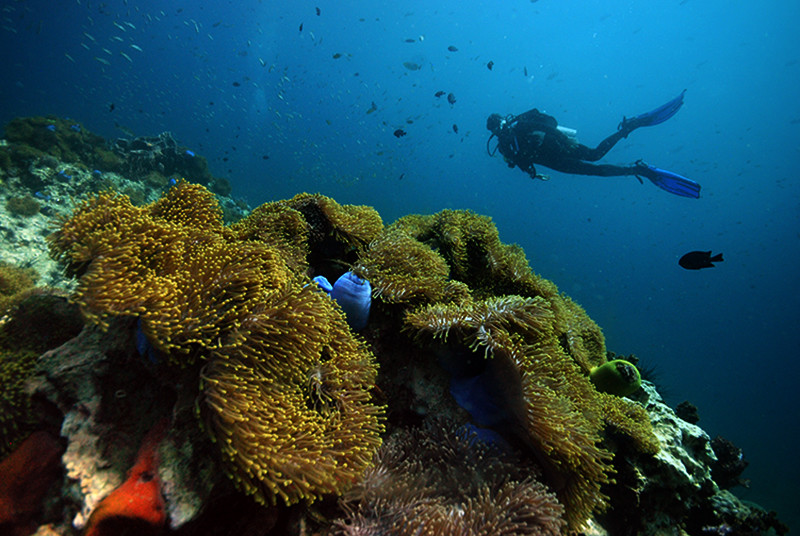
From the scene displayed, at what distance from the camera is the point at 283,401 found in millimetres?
1908

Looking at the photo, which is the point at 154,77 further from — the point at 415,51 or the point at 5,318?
the point at 5,318

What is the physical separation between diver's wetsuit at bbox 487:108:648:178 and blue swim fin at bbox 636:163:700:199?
0.76 meters

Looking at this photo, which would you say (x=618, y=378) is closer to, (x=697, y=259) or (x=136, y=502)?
(x=697, y=259)

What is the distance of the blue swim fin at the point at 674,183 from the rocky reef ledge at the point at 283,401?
1008 centimetres

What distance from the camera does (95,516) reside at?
156 cm

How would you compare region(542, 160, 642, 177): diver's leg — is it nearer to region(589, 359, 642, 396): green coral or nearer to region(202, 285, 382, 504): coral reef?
region(589, 359, 642, 396): green coral

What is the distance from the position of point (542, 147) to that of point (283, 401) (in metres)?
13.6

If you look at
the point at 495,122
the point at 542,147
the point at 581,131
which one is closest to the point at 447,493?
the point at 542,147

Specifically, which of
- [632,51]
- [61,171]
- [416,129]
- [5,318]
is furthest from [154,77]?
[632,51]

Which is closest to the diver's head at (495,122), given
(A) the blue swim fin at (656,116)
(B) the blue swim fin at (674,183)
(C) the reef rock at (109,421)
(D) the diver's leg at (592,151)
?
(D) the diver's leg at (592,151)

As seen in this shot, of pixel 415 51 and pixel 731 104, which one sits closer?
pixel 731 104

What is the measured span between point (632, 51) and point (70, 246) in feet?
420

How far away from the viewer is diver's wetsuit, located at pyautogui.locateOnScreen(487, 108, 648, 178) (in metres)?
12.7

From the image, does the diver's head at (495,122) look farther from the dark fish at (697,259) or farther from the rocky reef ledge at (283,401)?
the rocky reef ledge at (283,401)
